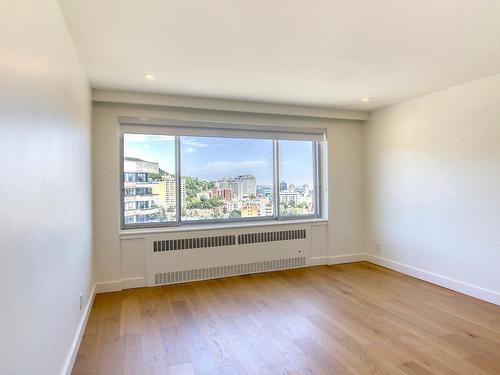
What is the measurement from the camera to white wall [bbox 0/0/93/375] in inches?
43.6

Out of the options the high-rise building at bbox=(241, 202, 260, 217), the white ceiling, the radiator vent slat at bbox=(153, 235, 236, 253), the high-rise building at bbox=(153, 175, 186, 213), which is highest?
the white ceiling

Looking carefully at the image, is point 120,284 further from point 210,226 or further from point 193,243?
point 210,226

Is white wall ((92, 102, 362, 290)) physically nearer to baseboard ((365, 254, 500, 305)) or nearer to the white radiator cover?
the white radiator cover

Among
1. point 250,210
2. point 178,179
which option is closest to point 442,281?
point 250,210

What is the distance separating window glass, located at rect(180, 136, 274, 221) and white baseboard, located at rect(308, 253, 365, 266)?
103 centimetres

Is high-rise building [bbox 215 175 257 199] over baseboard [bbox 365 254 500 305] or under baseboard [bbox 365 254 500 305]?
over

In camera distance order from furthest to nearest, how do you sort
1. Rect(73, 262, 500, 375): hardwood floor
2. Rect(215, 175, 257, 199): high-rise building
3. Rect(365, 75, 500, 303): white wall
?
Rect(215, 175, 257, 199): high-rise building, Rect(365, 75, 500, 303): white wall, Rect(73, 262, 500, 375): hardwood floor

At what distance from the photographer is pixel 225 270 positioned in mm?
4215

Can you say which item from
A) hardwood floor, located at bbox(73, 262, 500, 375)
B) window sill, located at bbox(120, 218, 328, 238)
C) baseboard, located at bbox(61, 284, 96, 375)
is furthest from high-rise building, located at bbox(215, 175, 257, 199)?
baseboard, located at bbox(61, 284, 96, 375)

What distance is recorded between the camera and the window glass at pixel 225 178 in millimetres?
4297

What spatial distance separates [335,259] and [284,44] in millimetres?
3536

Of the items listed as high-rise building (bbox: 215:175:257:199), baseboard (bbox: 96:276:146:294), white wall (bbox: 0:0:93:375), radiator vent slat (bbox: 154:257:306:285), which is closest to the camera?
white wall (bbox: 0:0:93:375)

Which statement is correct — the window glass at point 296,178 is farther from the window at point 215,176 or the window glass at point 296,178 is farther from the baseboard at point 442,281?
the baseboard at point 442,281

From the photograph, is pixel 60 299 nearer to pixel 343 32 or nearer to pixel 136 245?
pixel 136 245
